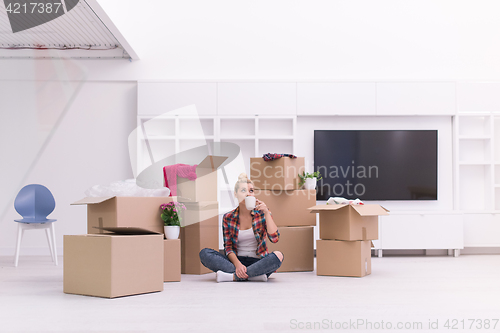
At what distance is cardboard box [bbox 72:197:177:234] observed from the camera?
9.83ft

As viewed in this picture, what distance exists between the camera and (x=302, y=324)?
1971 mm

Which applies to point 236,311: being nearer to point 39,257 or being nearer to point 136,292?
point 136,292

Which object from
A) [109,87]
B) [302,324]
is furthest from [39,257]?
[302,324]

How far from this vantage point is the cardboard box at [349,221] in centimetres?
339

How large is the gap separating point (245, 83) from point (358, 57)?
132 cm

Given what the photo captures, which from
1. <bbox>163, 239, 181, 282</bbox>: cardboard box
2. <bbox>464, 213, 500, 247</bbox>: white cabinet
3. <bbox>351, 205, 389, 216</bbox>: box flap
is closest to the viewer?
<bbox>163, 239, 181, 282</bbox>: cardboard box

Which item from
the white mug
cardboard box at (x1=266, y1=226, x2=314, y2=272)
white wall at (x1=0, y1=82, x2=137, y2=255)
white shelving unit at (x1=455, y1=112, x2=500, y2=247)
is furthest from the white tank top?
white shelving unit at (x1=455, y1=112, x2=500, y2=247)

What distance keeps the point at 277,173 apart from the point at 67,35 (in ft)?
8.96

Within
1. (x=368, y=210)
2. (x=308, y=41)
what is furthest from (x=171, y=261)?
(x=308, y=41)

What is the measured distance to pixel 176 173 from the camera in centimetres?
373

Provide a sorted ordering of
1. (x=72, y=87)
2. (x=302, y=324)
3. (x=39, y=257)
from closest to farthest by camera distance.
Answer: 1. (x=302, y=324)
2. (x=39, y=257)
3. (x=72, y=87)

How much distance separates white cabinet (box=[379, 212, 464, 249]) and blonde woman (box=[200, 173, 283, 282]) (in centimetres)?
206

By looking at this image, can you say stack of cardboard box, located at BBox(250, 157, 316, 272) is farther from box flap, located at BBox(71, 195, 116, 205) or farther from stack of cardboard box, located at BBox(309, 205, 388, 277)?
box flap, located at BBox(71, 195, 116, 205)

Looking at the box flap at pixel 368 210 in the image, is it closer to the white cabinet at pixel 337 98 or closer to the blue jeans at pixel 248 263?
the blue jeans at pixel 248 263
